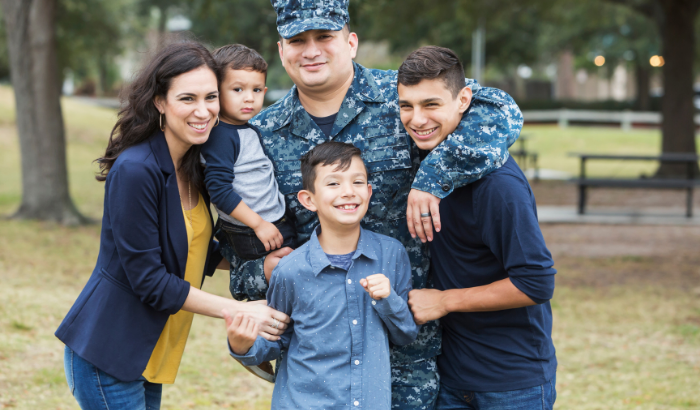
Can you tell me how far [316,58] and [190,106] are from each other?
55cm

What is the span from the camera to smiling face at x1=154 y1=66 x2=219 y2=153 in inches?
100

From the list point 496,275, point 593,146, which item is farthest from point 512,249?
point 593,146

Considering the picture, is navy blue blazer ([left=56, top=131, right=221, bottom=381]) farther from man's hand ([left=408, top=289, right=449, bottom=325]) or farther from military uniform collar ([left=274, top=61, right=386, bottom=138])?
man's hand ([left=408, top=289, right=449, bottom=325])

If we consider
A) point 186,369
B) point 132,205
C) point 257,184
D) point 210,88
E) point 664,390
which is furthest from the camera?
point 186,369

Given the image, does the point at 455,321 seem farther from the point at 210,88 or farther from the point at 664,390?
the point at 664,390

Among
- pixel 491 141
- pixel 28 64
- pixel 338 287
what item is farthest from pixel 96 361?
pixel 28 64

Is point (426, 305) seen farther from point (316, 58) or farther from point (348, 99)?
point (316, 58)

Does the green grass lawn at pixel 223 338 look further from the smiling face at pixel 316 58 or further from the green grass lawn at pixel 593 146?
the green grass lawn at pixel 593 146

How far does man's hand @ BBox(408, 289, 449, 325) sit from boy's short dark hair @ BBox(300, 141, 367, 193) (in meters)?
0.55

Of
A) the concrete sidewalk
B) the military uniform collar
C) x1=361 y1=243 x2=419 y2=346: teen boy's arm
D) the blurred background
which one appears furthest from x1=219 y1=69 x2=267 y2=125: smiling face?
the concrete sidewalk

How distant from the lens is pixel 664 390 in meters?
5.36

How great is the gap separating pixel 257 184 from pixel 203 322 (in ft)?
14.9

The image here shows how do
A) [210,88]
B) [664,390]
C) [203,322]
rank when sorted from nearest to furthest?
1. [210,88]
2. [664,390]
3. [203,322]

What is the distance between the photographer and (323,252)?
2549 mm
